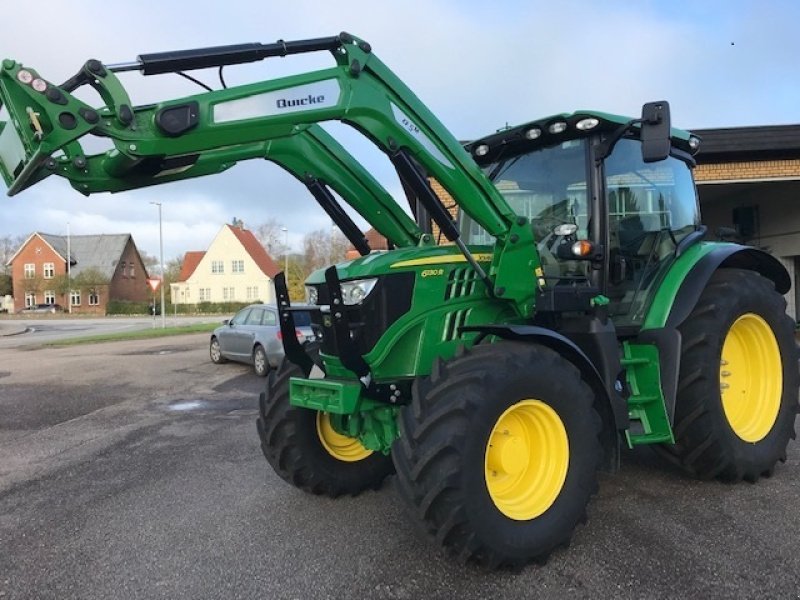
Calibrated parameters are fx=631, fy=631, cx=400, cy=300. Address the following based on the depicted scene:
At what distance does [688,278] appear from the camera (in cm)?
452

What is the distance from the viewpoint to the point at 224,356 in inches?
550

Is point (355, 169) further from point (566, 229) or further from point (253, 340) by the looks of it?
point (253, 340)

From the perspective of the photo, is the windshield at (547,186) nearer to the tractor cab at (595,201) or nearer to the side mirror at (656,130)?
the tractor cab at (595,201)

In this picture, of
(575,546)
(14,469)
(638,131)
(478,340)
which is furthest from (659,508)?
(14,469)

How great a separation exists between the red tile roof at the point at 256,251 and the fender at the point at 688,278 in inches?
2483

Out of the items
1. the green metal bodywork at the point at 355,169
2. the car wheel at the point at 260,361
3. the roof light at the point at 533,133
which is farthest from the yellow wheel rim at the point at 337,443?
the car wheel at the point at 260,361

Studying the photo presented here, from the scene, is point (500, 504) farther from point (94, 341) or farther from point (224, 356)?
point (94, 341)

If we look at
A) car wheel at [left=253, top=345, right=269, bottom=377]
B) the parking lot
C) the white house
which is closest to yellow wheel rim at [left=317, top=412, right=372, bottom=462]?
the parking lot

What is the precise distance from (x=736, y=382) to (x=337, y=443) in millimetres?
3156

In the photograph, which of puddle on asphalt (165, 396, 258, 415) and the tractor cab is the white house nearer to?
puddle on asphalt (165, 396, 258, 415)

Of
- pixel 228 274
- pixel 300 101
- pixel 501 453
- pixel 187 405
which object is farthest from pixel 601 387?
pixel 228 274

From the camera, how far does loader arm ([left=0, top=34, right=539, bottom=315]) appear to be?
2914 millimetres

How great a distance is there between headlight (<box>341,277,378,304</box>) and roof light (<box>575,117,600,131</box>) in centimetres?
181

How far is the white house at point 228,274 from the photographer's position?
66.9m
